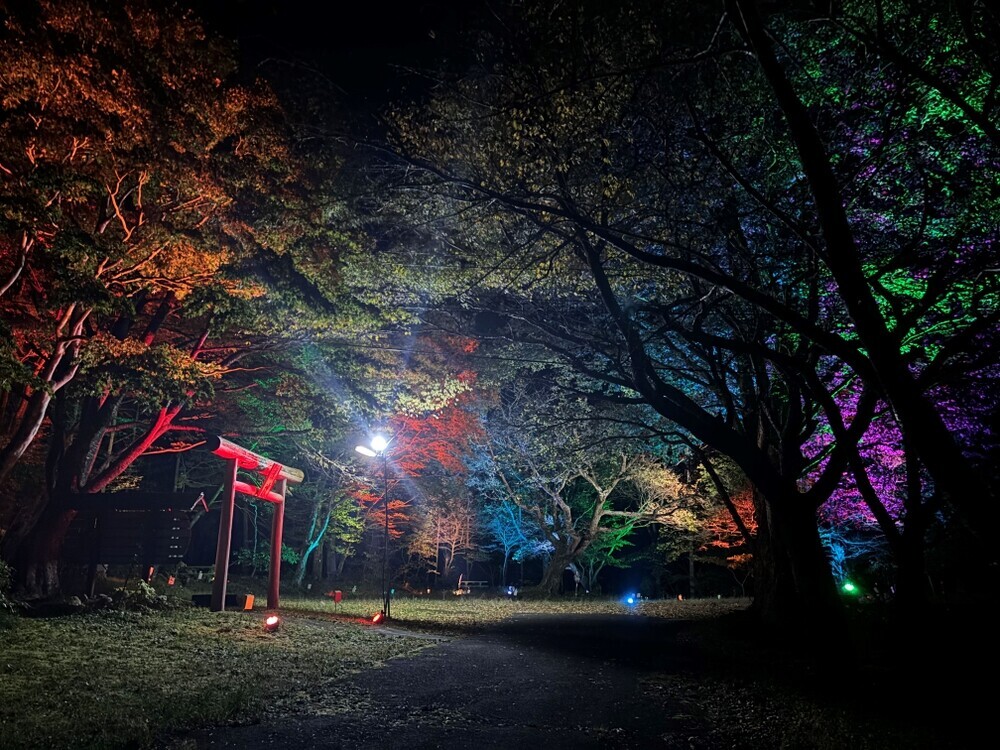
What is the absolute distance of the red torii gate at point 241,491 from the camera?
12.8 m

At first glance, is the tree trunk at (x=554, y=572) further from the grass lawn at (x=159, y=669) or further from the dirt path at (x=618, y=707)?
the dirt path at (x=618, y=707)

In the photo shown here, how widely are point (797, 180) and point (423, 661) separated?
8764 mm

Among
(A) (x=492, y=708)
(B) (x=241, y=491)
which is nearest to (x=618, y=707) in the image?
(A) (x=492, y=708)

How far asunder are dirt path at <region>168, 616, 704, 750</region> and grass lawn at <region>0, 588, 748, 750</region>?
1.59 feet

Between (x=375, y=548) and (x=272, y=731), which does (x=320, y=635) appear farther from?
(x=375, y=548)

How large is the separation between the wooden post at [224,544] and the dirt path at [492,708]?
18.5 ft

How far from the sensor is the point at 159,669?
7.01 metres

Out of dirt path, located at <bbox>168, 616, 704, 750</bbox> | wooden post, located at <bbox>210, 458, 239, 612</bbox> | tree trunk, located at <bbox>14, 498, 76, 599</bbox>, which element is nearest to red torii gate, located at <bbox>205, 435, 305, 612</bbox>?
wooden post, located at <bbox>210, 458, 239, 612</bbox>

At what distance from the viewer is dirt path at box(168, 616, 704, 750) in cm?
487

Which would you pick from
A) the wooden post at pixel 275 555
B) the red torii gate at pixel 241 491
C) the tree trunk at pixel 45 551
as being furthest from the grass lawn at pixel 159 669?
the tree trunk at pixel 45 551

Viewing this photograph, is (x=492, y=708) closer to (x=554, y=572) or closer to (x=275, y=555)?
(x=275, y=555)

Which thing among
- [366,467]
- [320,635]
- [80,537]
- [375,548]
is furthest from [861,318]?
[375,548]

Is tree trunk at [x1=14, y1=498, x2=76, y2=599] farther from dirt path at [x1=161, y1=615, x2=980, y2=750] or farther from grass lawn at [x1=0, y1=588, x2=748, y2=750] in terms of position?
dirt path at [x1=161, y1=615, x2=980, y2=750]

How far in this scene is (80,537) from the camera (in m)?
14.2
